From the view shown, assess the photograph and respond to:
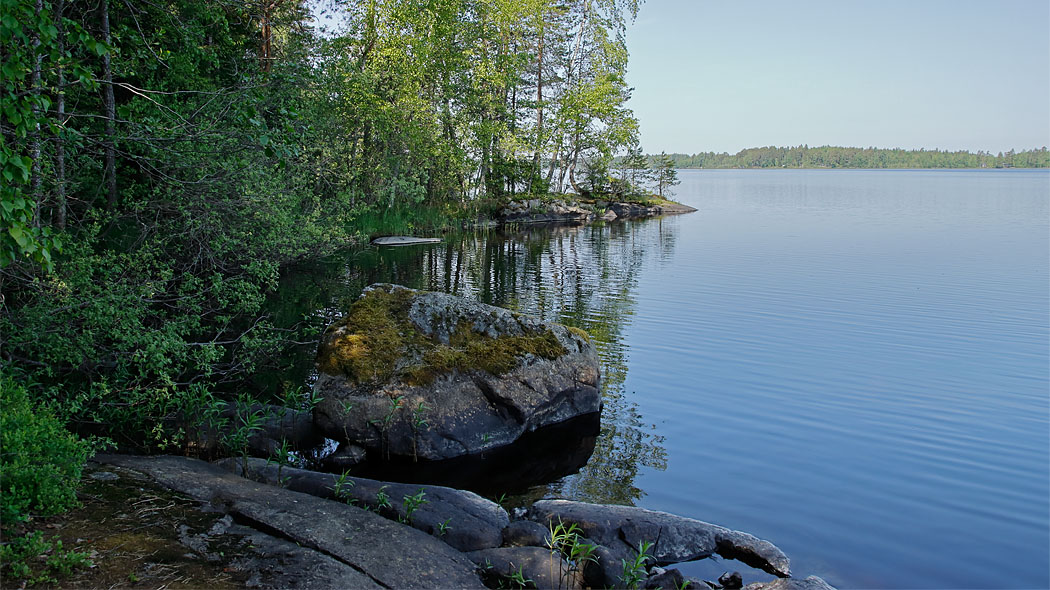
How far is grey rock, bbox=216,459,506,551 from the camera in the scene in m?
6.98

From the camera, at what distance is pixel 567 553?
6836mm

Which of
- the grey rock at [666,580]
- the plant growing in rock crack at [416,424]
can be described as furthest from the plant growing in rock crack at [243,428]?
the grey rock at [666,580]

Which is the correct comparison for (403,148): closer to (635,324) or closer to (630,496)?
(635,324)

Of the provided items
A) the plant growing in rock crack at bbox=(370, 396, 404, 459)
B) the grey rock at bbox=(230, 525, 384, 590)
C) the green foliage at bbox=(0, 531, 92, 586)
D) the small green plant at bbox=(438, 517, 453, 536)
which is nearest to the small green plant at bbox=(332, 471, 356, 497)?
the small green plant at bbox=(438, 517, 453, 536)

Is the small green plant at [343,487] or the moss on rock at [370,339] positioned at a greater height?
the moss on rock at [370,339]

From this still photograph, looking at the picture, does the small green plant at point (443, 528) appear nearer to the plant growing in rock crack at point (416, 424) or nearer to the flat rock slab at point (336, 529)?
the flat rock slab at point (336, 529)

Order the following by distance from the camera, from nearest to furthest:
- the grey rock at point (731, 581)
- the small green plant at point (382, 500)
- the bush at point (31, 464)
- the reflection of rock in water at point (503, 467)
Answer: the bush at point (31, 464) < the grey rock at point (731, 581) < the small green plant at point (382, 500) < the reflection of rock in water at point (503, 467)

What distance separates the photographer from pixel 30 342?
8070mm

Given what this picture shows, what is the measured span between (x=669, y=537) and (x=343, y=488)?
137 inches

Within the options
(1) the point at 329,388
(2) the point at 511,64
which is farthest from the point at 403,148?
(1) the point at 329,388

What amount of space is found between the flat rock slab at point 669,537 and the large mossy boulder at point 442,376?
2.83 meters

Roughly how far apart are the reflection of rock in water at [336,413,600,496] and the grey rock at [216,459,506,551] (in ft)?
4.51

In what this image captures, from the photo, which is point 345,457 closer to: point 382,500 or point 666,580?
point 382,500

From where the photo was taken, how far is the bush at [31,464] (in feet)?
17.4
